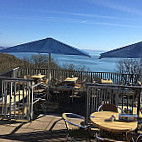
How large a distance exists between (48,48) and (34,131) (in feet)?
14.0

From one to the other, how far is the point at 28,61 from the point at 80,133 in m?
17.4

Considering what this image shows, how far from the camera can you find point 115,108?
449cm

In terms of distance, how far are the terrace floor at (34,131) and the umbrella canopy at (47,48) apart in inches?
132

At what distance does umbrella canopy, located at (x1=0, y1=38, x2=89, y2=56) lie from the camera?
773cm

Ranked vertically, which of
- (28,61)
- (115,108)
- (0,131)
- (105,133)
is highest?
(28,61)

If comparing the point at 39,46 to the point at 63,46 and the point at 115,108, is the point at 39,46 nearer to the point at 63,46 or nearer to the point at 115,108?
the point at 63,46

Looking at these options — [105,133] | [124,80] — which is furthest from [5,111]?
[124,80]

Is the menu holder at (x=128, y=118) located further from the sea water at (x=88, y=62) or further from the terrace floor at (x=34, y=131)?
the sea water at (x=88, y=62)

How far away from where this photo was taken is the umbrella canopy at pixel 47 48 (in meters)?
7.73

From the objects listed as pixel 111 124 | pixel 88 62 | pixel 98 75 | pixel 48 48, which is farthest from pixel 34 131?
pixel 88 62

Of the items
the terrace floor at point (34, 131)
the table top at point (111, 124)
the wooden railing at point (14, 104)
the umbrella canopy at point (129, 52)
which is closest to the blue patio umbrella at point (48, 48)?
the umbrella canopy at point (129, 52)

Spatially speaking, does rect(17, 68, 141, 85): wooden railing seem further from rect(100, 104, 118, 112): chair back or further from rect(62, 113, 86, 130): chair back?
rect(100, 104, 118, 112): chair back

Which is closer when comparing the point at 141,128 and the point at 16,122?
the point at 141,128

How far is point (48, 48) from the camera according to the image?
8.00 metres
